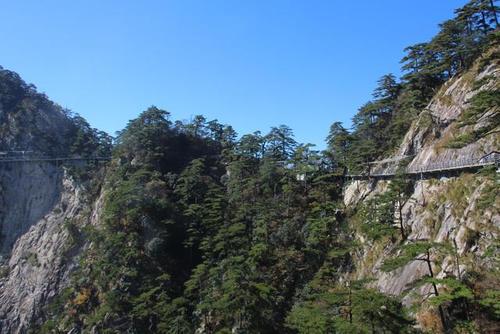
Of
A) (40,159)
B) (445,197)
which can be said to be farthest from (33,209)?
(445,197)

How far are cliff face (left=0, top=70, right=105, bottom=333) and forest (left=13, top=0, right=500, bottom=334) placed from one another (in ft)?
8.57

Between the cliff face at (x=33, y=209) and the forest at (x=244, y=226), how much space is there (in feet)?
8.57

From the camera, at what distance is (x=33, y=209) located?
65.5m

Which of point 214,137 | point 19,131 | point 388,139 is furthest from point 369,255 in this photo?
point 19,131

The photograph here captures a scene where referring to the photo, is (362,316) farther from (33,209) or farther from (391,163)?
(33,209)

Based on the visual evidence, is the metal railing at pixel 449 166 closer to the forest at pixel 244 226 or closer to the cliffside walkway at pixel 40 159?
the forest at pixel 244 226

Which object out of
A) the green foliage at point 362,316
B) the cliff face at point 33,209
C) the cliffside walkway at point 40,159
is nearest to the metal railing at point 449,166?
the green foliage at point 362,316

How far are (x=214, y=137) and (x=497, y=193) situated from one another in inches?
Result: 2172

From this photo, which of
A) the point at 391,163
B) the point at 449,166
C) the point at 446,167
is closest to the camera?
the point at 449,166

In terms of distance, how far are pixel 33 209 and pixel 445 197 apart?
195ft

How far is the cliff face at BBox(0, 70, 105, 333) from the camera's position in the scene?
55.2m

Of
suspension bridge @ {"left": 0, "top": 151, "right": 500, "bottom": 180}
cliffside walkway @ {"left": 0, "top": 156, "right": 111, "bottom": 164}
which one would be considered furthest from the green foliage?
cliffside walkway @ {"left": 0, "top": 156, "right": 111, "bottom": 164}

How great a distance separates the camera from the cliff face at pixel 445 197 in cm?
A: 2211

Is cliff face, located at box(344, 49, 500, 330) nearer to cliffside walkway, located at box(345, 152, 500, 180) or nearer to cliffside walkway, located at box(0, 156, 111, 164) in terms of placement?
cliffside walkway, located at box(345, 152, 500, 180)
